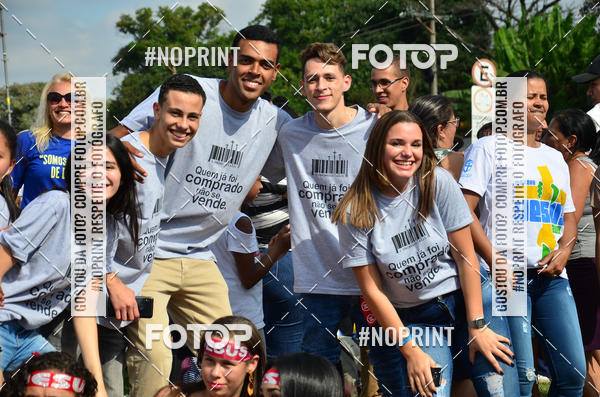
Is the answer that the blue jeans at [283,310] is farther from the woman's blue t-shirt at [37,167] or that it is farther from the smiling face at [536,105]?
the smiling face at [536,105]

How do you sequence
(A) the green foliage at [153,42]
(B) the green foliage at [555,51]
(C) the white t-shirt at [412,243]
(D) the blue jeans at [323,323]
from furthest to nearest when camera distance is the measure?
(B) the green foliage at [555,51] < (A) the green foliage at [153,42] < (D) the blue jeans at [323,323] < (C) the white t-shirt at [412,243]

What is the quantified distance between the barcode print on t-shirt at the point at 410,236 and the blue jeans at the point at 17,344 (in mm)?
1567

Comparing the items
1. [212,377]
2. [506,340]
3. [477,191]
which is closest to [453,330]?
[506,340]

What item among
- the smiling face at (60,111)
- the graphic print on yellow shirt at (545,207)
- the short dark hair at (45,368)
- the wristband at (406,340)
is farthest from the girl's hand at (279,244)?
the short dark hair at (45,368)

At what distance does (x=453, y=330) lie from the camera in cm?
341

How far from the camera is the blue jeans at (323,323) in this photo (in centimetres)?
390

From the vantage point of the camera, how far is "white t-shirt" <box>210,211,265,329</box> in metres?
4.41

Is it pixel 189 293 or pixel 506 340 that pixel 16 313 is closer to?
pixel 189 293

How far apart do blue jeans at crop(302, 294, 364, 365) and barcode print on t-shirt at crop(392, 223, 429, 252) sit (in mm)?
694

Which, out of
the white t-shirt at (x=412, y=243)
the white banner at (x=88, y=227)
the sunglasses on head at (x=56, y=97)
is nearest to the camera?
the white banner at (x=88, y=227)

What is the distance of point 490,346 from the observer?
3.27 meters

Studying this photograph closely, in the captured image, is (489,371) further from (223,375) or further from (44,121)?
(44,121)

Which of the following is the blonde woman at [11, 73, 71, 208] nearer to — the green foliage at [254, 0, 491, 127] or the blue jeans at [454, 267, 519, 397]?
the blue jeans at [454, 267, 519, 397]

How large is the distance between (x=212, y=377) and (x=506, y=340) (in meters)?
1.29
